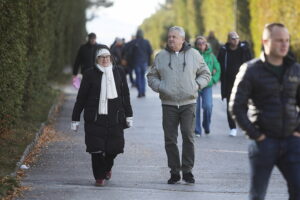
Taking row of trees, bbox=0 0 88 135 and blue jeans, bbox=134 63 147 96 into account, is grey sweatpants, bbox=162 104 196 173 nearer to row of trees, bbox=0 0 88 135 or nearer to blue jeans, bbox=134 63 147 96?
row of trees, bbox=0 0 88 135

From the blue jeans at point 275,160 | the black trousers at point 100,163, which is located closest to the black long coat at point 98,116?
the black trousers at point 100,163

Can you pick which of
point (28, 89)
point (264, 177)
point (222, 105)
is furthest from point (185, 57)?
point (222, 105)

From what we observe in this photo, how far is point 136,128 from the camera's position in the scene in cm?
1914

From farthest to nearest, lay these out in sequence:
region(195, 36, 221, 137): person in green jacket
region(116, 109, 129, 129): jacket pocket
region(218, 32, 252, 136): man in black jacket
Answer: region(218, 32, 252, 136): man in black jacket < region(195, 36, 221, 137): person in green jacket < region(116, 109, 129, 129): jacket pocket

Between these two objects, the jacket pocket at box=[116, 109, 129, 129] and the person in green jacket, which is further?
the person in green jacket

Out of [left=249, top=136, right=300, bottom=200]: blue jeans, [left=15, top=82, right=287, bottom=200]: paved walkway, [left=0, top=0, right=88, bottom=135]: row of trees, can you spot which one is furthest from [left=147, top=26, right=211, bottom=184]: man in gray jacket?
[left=249, top=136, right=300, bottom=200]: blue jeans

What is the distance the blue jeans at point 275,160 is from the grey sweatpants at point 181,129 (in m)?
3.86

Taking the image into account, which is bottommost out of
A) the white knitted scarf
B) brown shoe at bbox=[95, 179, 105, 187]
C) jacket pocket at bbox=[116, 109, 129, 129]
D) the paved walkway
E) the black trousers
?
the paved walkway

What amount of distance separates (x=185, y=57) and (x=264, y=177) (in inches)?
162

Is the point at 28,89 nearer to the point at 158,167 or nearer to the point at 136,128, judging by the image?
the point at 136,128

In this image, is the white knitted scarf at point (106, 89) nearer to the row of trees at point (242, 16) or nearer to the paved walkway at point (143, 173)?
the paved walkway at point (143, 173)

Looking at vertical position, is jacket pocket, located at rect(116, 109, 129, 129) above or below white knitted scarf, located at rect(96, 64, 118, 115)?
below

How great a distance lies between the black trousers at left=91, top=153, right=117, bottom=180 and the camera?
1143 cm

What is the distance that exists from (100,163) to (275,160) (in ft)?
13.8
